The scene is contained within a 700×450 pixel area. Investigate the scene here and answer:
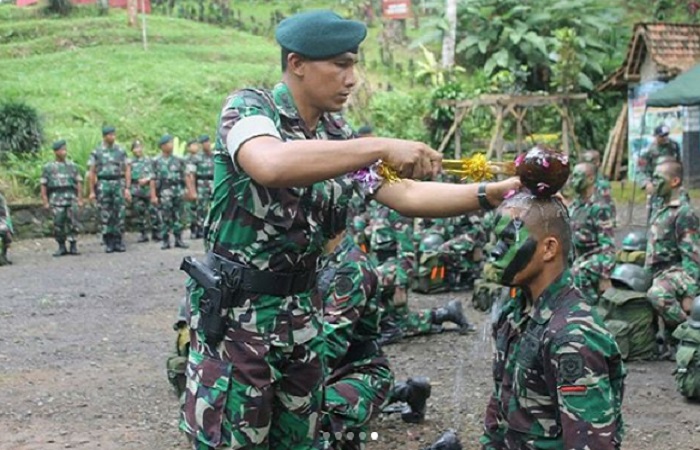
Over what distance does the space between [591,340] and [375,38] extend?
1415 inches

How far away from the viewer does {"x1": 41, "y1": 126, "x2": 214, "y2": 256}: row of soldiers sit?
16.9 m

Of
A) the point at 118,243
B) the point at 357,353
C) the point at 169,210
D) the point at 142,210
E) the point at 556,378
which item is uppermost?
the point at 556,378

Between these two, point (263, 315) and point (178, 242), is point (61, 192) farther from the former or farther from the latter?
point (263, 315)

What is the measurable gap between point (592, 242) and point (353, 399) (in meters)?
4.69

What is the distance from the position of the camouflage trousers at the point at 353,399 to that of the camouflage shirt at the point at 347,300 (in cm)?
12

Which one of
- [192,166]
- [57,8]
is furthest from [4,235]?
[57,8]

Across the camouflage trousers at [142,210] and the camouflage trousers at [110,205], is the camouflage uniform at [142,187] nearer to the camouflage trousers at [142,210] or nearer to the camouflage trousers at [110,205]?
the camouflage trousers at [142,210]

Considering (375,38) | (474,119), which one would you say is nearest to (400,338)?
(474,119)

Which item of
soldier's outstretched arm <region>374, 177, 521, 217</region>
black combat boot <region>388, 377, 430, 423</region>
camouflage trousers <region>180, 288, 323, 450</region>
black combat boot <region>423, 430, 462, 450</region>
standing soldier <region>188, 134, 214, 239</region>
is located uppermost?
soldier's outstretched arm <region>374, 177, 521, 217</region>

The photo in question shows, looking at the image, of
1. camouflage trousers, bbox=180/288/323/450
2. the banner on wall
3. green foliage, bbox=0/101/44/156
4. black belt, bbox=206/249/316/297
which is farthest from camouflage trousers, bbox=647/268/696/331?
green foliage, bbox=0/101/44/156

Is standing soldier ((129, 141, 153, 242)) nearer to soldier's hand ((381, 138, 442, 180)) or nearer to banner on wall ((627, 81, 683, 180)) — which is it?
banner on wall ((627, 81, 683, 180))

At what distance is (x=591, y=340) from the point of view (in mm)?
3266

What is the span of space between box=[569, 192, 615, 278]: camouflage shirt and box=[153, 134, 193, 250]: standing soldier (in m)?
10.3

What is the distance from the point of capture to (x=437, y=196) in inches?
149
